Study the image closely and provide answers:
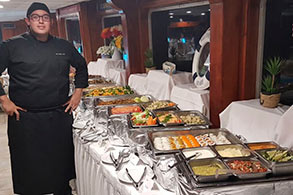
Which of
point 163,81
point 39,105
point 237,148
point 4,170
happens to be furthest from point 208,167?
point 4,170

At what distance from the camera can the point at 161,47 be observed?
3.91 meters

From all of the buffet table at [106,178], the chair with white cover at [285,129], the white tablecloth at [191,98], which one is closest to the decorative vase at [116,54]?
the white tablecloth at [191,98]

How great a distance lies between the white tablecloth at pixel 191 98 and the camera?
2.49 metres

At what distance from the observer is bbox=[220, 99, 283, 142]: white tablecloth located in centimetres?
184

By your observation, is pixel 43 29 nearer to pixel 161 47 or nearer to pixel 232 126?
pixel 232 126

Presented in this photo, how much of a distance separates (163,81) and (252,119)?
4.32 feet

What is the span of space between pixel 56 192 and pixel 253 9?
1.93 m

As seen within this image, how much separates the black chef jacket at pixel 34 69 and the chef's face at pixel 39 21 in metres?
0.08

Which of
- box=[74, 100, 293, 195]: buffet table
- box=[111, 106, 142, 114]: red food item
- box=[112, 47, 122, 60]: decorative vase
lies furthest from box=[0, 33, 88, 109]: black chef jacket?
box=[112, 47, 122, 60]: decorative vase

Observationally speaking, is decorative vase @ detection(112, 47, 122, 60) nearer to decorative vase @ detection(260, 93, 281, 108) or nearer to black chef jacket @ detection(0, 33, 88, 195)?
black chef jacket @ detection(0, 33, 88, 195)

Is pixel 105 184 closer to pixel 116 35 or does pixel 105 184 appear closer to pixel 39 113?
pixel 39 113

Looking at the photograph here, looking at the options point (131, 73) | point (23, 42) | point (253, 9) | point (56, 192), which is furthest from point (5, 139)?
point (253, 9)

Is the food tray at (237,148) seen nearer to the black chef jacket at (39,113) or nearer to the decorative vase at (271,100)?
the decorative vase at (271,100)

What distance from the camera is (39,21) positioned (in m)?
1.66
